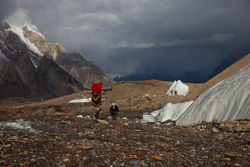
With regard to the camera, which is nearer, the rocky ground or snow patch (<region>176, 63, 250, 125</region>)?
the rocky ground

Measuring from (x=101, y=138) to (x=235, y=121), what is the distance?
6.33 meters

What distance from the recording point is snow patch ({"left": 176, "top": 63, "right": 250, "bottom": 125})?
423 inches

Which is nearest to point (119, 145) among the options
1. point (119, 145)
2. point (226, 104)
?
point (119, 145)

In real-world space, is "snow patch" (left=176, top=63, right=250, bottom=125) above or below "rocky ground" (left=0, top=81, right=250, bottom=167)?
above

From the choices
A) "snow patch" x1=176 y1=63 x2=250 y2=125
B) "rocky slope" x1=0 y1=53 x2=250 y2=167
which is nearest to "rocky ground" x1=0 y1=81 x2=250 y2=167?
"rocky slope" x1=0 y1=53 x2=250 y2=167

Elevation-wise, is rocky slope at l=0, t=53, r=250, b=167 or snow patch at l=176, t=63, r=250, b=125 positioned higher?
snow patch at l=176, t=63, r=250, b=125

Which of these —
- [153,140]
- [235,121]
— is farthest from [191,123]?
[153,140]

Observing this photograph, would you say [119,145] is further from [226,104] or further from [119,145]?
[226,104]

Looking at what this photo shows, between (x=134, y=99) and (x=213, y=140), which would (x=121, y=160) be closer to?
(x=213, y=140)

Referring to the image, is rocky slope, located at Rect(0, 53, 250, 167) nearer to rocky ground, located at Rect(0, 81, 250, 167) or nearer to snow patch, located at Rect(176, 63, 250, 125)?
rocky ground, located at Rect(0, 81, 250, 167)

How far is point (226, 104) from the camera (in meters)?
11.5

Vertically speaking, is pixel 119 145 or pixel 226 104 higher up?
pixel 226 104

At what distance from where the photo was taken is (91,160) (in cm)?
585

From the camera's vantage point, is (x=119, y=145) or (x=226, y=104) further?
(x=226, y=104)
